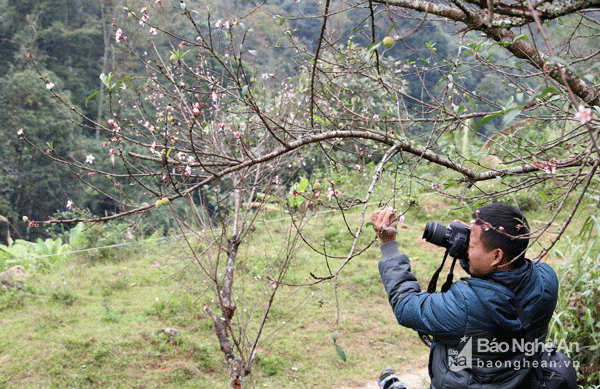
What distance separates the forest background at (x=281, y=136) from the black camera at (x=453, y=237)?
0.45 ft

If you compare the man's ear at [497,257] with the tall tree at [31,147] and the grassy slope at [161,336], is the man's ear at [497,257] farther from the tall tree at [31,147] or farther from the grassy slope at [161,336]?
the tall tree at [31,147]

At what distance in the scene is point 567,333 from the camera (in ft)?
8.99

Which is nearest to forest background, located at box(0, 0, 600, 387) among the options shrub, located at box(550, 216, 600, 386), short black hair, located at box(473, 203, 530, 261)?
shrub, located at box(550, 216, 600, 386)

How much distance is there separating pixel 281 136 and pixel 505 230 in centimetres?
217

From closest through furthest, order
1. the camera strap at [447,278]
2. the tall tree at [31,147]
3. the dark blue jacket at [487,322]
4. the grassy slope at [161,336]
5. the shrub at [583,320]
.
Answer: the dark blue jacket at [487,322], the camera strap at [447,278], the shrub at [583,320], the grassy slope at [161,336], the tall tree at [31,147]

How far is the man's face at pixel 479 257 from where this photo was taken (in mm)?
1318

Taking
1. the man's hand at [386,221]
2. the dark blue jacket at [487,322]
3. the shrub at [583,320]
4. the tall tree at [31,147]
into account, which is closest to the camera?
the dark blue jacket at [487,322]

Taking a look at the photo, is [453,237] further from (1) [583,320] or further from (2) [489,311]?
(1) [583,320]

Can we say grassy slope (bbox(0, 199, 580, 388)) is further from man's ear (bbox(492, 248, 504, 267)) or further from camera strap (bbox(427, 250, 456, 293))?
man's ear (bbox(492, 248, 504, 267))

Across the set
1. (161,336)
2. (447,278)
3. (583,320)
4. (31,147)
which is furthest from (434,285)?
(31,147)

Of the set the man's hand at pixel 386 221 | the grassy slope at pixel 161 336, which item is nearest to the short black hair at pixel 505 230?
the man's hand at pixel 386 221

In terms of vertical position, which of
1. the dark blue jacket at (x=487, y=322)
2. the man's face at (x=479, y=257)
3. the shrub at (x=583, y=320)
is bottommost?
the shrub at (x=583, y=320)

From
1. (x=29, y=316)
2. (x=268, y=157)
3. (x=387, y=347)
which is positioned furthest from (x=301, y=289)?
(x=268, y=157)

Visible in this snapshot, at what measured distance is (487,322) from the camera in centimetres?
124
